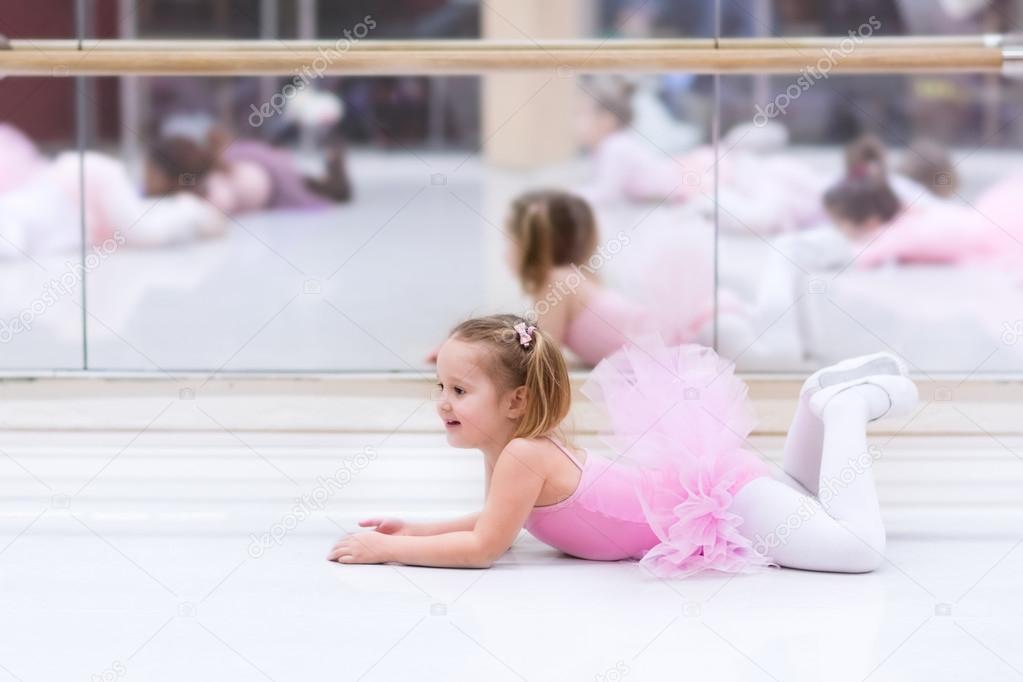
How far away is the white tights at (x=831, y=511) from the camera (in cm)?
165

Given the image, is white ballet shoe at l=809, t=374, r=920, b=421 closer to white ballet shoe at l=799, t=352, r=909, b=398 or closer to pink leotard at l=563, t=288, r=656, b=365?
white ballet shoe at l=799, t=352, r=909, b=398

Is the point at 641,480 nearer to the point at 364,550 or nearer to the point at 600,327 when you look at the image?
the point at 364,550

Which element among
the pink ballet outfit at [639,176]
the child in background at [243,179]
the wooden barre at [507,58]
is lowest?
the child in background at [243,179]

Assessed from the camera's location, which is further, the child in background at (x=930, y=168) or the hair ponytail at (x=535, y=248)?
the child in background at (x=930, y=168)

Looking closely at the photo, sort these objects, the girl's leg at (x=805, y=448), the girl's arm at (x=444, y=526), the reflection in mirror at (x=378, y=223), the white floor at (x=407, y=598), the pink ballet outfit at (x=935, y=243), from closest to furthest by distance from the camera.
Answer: the white floor at (x=407, y=598)
the girl's arm at (x=444, y=526)
the girl's leg at (x=805, y=448)
the reflection in mirror at (x=378, y=223)
the pink ballet outfit at (x=935, y=243)

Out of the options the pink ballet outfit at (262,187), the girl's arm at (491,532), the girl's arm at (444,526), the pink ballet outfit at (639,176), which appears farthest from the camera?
the pink ballet outfit at (639,176)

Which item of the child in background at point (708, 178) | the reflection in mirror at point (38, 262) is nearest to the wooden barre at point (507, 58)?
the reflection in mirror at point (38, 262)

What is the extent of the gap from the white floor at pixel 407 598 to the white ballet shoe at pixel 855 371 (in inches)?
9.2

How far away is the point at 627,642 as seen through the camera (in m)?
1.41

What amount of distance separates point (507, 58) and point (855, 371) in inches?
30.8

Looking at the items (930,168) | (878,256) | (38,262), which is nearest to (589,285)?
(878,256)

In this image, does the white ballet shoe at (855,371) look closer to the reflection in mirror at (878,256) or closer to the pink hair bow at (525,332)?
the pink hair bow at (525,332)

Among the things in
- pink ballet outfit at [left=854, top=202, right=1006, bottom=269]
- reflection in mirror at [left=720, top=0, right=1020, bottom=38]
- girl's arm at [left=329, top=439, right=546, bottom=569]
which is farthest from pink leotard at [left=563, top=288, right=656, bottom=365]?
reflection in mirror at [left=720, top=0, right=1020, bottom=38]

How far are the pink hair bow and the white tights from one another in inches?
13.1
